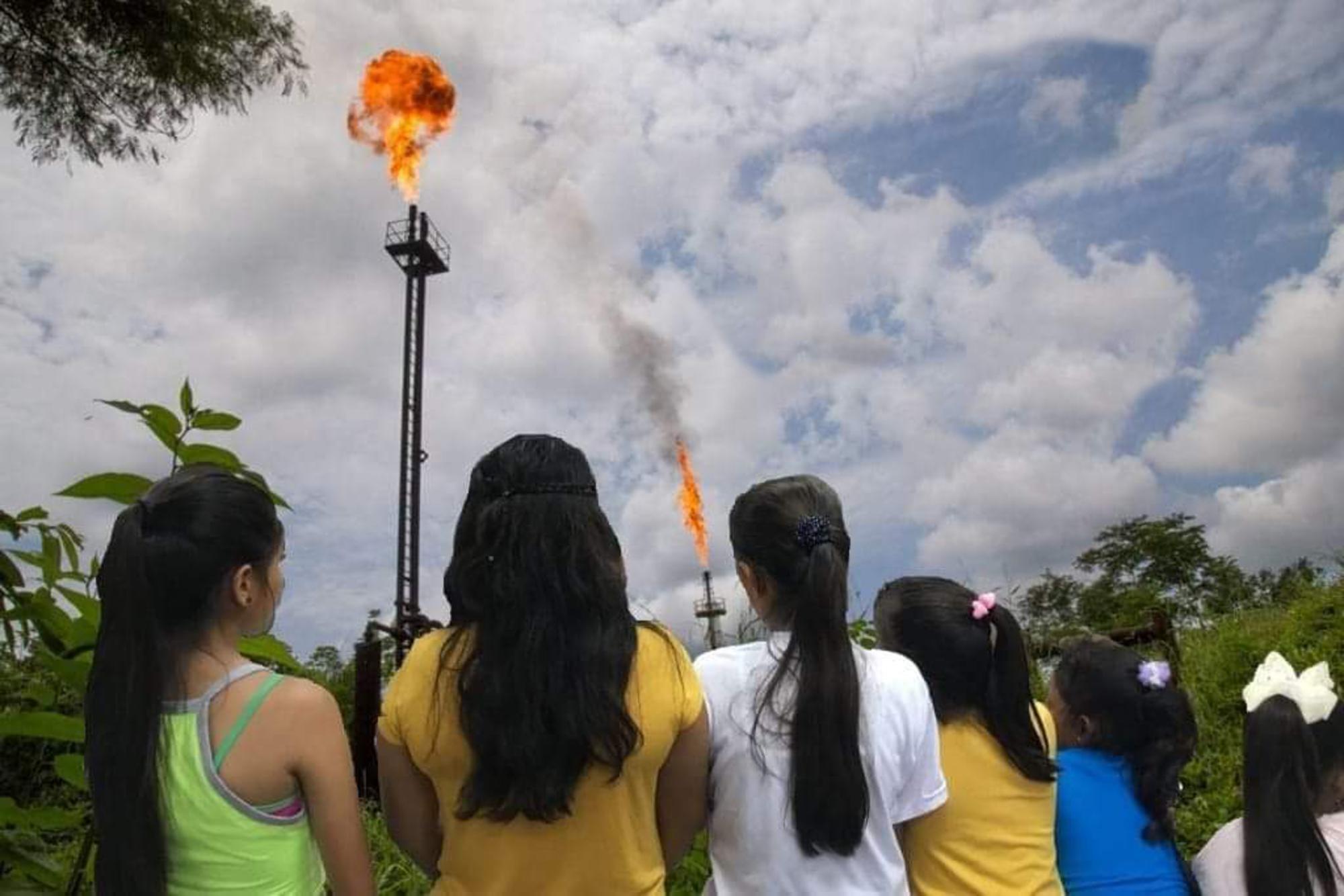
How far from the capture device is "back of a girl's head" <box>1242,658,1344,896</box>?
265 centimetres

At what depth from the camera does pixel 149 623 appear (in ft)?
5.85

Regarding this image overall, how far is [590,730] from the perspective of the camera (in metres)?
1.82

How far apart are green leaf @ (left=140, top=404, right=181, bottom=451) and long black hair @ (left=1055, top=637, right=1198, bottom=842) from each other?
2.28m

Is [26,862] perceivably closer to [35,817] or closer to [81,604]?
[35,817]

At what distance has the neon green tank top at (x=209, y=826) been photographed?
1.77m

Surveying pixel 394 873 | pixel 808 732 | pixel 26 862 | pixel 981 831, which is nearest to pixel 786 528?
pixel 808 732

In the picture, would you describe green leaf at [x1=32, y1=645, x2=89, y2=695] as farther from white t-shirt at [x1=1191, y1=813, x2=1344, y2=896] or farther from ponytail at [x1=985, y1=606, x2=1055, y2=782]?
white t-shirt at [x1=1191, y1=813, x2=1344, y2=896]

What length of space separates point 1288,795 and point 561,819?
1902 mm

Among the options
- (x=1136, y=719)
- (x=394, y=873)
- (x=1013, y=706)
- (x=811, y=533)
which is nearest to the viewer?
(x=811, y=533)

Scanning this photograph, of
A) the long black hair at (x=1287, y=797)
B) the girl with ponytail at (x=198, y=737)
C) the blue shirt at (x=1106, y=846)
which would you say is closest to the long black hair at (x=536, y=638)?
the girl with ponytail at (x=198, y=737)

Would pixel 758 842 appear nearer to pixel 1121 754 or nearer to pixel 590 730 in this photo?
pixel 590 730

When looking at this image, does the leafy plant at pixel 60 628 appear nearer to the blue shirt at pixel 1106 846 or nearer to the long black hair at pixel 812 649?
the long black hair at pixel 812 649

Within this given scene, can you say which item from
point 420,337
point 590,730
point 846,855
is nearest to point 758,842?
point 846,855

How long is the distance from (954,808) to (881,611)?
49 cm
